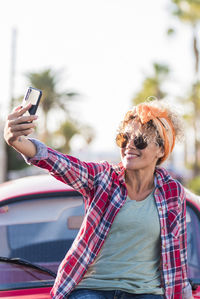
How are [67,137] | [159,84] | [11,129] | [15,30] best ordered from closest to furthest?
[11,129] → [15,30] → [159,84] → [67,137]

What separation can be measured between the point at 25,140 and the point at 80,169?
34cm

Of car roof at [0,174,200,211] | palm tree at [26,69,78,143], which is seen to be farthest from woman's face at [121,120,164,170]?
palm tree at [26,69,78,143]

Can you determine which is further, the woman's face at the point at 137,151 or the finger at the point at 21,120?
the woman's face at the point at 137,151

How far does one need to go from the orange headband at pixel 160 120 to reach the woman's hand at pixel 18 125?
2.18ft

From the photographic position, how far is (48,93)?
4038 centimetres

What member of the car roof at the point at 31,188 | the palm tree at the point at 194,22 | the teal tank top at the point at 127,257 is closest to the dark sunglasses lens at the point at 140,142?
the teal tank top at the point at 127,257

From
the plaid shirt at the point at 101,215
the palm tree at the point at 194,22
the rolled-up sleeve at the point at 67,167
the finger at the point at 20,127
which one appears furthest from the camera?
the palm tree at the point at 194,22

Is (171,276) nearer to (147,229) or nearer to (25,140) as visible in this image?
(147,229)

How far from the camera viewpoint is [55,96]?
1608 inches

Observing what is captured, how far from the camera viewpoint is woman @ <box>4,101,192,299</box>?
2201 millimetres

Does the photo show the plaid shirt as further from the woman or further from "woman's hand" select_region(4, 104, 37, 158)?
"woman's hand" select_region(4, 104, 37, 158)

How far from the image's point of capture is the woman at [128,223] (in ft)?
7.22

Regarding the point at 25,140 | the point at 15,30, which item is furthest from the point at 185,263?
the point at 15,30

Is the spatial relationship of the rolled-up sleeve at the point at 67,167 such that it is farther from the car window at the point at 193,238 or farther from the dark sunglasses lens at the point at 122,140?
the car window at the point at 193,238
